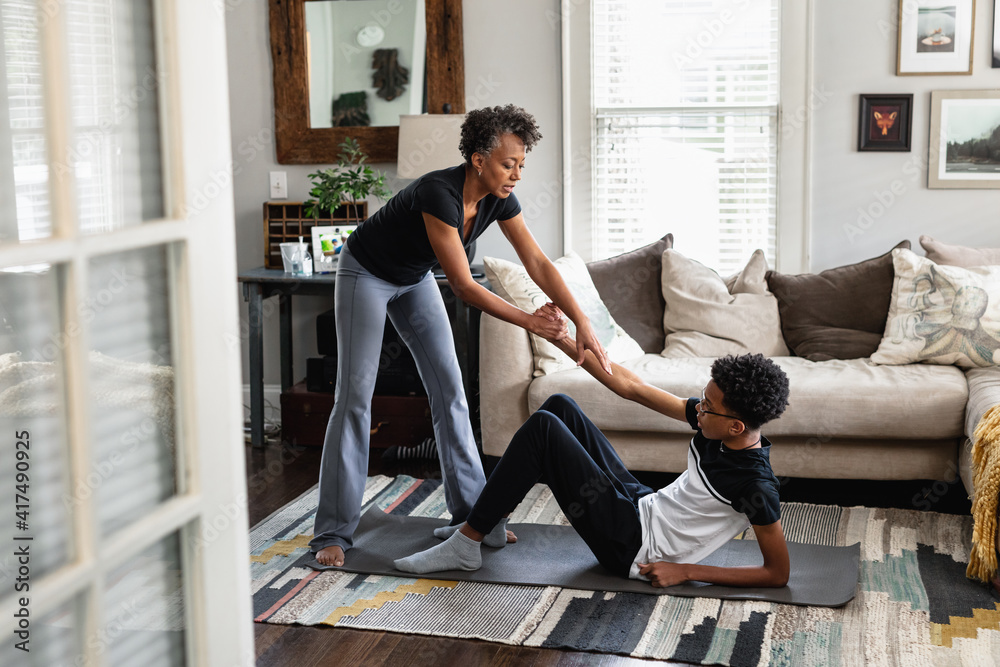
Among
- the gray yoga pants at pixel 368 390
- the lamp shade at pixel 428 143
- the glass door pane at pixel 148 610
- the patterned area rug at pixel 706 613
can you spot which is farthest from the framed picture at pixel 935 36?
the glass door pane at pixel 148 610

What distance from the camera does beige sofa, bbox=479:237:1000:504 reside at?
289cm

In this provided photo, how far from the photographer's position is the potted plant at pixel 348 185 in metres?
3.88

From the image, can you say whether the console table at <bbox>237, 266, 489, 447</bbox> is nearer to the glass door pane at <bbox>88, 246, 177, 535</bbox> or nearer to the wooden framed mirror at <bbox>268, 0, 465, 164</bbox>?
the wooden framed mirror at <bbox>268, 0, 465, 164</bbox>

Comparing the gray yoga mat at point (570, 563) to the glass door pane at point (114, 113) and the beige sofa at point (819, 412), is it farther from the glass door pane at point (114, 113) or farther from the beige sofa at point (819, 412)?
the glass door pane at point (114, 113)

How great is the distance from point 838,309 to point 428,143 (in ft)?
5.73

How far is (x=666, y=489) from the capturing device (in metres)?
2.34

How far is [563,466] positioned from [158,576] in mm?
1398

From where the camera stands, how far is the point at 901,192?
379 cm

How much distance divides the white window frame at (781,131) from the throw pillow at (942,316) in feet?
1.89

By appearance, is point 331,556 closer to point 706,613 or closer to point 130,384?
point 706,613

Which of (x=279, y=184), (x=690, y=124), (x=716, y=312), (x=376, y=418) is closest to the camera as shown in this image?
(x=716, y=312)

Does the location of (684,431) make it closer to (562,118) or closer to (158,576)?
(562,118)

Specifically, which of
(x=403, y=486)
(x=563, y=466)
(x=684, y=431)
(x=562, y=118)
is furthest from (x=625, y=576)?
(x=562, y=118)

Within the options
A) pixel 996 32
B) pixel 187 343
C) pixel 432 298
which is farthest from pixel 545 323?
pixel 996 32
